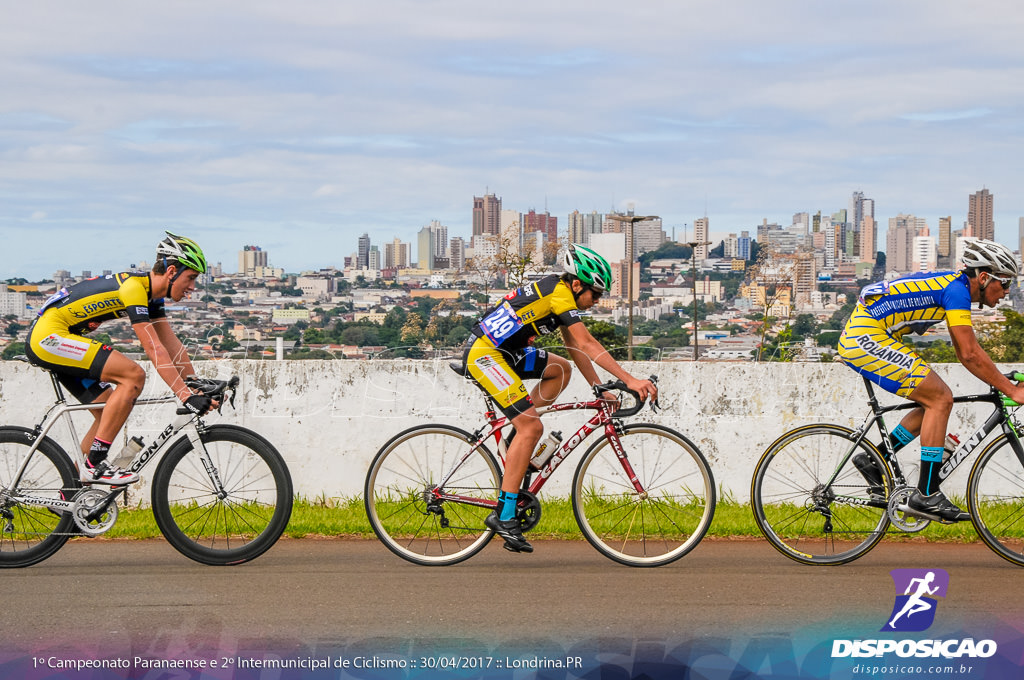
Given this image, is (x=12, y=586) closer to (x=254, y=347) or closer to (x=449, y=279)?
(x=254, y=347)

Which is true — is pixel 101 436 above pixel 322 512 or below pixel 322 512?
above

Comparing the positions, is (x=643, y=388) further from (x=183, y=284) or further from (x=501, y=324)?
(x=183, y=284)

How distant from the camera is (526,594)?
5.75 metres

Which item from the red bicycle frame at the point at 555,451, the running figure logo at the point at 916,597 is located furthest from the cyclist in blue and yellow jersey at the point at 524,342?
the running figure logo at the point at 916,597

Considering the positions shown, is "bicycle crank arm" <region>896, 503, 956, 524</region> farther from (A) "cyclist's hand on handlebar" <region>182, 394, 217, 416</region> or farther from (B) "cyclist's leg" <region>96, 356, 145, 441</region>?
(B) "cyclist's leg" <region>96, 356, 145, 441</region>

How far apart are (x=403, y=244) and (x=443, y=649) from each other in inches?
3587

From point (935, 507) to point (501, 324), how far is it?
2954mm

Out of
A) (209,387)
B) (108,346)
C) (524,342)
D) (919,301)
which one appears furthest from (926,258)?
(108,346)

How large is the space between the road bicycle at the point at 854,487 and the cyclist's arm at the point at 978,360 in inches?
5.3

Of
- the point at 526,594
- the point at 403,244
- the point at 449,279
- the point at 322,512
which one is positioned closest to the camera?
the point at 526,594

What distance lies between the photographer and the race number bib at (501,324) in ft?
21.3

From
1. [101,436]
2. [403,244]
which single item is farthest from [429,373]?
[403,244]

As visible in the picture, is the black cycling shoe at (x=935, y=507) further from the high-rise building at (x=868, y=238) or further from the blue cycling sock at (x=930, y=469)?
the high-rise building at (x=868, y=238)

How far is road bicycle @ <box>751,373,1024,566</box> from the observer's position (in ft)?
21.5
